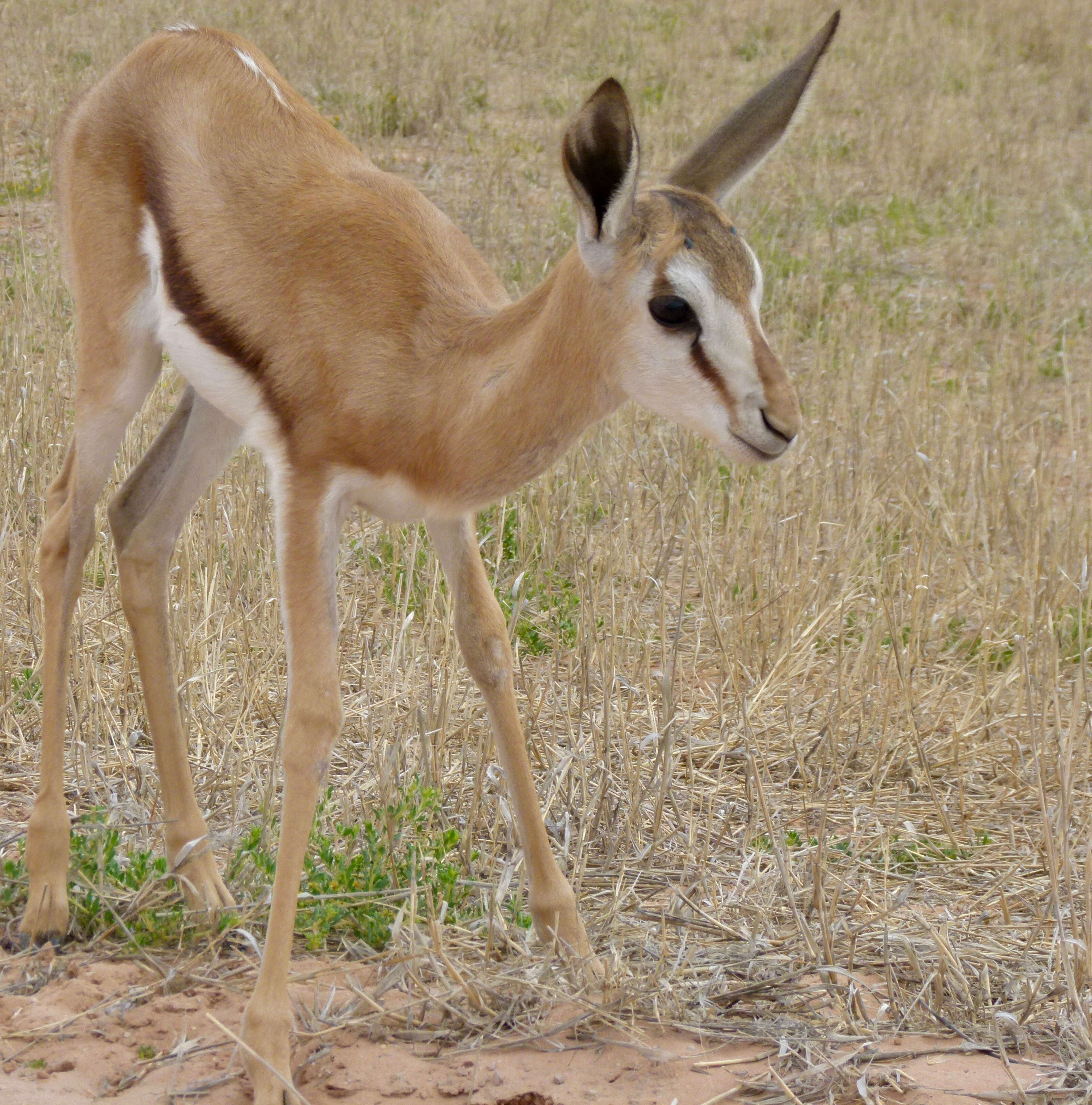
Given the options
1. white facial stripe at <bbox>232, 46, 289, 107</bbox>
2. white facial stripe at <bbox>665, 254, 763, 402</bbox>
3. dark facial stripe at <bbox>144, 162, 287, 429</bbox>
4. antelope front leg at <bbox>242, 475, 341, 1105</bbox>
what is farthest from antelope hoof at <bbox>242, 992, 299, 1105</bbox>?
white facial stripe at <bbox>232, 46, 289, 107</bbox>

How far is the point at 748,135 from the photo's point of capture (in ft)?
9.77

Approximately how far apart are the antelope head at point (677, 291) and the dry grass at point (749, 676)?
109 centimetres

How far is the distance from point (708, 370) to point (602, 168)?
1.49 ft

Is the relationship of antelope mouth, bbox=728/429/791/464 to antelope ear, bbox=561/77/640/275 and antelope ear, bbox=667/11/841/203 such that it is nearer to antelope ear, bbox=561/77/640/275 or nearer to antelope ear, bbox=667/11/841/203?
antelope ear, bbox=561/77/640/275

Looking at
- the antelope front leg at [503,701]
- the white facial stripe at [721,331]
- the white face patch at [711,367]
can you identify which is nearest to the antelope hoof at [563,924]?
the antelope front leg at [503,701]

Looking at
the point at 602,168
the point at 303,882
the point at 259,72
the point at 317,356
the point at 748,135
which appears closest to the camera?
the point at 602,168

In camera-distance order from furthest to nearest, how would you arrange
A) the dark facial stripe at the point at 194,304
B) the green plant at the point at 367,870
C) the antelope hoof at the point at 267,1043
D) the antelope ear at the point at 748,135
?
the green plant at the point at 367,870
the dark facial stripe at the point at 194,304
the antelope ear at the point at 748,135
the antelope hoof at the point at 267,1043

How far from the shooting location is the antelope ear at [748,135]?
2.95 m

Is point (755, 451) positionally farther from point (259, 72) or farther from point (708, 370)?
point (259, 72)

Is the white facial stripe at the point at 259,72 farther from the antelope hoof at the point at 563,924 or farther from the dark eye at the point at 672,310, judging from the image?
the antelope hoof at the point at 563,924

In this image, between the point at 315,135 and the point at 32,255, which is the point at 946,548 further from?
the point at 32,255

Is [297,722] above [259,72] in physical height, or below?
below

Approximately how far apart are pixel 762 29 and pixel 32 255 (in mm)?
9958

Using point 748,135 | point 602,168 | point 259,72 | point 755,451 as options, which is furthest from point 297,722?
point 259,72
